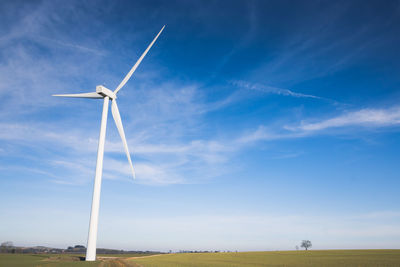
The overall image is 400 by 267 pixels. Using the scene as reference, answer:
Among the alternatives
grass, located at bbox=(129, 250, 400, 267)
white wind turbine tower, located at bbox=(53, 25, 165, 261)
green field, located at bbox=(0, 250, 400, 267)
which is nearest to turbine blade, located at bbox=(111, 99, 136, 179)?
white wind turbine tower, located at bbox=(53, 25, 165, 261)

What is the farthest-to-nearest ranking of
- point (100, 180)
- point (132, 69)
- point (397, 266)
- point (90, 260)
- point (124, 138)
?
point (132, 69) < point (124, 138) < point (100, 180) < point (90, 260) < point (397, 266)

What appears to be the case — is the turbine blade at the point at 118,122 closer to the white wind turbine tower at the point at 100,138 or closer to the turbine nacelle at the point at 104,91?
the white wind turbine tower at the point at 100,138

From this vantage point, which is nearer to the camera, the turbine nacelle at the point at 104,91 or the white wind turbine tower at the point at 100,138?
the white wind turbine tower at the point at 100,138

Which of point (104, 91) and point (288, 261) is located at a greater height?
point (104, 91)

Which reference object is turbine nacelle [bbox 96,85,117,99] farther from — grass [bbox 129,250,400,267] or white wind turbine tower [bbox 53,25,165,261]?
grass [bbox 129,250,400,267]

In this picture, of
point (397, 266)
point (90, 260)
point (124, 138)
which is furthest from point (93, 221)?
point (397, 266)

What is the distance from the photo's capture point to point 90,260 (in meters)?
52.8

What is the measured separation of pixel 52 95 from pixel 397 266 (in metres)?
72.3

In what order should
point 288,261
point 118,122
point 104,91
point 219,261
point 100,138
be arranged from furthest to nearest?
point 219,261, point 104,91, point 118,122, point 288,261, point 100,138

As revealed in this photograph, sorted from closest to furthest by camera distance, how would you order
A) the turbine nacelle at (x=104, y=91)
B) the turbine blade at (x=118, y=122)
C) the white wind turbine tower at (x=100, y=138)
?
1. the white wind turbine tower at (x=100, y=138)
2. the turbine blade at (x=118, y=122)
3. the turbine nacelle at (x=104, y=91)

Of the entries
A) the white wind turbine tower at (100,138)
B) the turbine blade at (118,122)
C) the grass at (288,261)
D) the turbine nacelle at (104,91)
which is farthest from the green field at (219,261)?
the turbine nacelle at (104,91)

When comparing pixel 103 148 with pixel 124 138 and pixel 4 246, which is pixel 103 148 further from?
pixel 4 246

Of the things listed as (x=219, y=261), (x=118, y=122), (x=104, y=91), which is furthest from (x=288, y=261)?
(x=104, y=91)

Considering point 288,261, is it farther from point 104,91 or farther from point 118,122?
point 104,91
